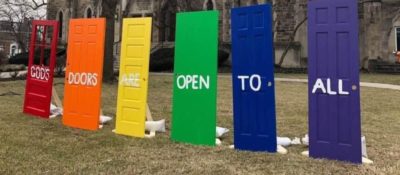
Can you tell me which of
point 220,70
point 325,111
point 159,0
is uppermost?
point 159,0

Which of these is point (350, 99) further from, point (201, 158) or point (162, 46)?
point (162, 46)

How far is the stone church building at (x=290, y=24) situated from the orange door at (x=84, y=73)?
788 inches

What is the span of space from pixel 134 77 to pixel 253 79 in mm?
1939

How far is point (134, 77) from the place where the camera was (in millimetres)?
6672

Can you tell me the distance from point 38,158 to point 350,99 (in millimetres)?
3628

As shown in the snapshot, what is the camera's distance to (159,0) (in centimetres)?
3139

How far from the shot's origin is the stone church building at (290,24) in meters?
25.9

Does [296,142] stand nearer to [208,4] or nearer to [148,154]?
[148,154]

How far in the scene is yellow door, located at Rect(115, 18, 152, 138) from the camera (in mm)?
6559

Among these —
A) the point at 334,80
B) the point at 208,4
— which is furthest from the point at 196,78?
the point at 208,4

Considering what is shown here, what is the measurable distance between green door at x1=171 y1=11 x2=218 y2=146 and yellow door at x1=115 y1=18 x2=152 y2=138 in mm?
484

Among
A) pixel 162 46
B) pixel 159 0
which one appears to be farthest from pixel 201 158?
pixel 159 0

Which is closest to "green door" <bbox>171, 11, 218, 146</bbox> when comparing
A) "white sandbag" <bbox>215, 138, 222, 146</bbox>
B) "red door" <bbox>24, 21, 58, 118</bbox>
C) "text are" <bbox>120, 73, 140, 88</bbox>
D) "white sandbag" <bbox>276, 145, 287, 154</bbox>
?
"white sandbag" <bbox>215, 138, 222, 146</bbox>

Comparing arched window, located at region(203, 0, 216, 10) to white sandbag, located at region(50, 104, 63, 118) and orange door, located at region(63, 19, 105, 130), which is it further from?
orange door, located at region(63, 19, 105, 130)
